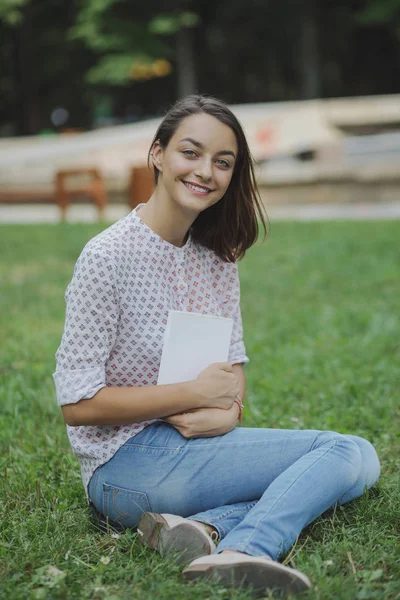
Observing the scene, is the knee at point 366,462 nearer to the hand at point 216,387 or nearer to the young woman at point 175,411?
the young woman at point 175,411

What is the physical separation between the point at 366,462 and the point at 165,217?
1008 mm

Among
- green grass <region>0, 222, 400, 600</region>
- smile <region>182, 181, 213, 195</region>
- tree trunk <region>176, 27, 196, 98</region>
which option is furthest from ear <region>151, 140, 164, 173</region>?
tree trunk <region>176, 27, 196, 98</region>

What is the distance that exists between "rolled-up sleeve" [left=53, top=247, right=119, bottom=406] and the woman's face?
35 cm

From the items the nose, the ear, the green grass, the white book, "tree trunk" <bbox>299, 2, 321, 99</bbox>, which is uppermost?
"tree trunk" <bbox>299, 2, 321, 99</bbox>

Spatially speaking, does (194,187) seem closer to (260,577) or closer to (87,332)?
(87,332)

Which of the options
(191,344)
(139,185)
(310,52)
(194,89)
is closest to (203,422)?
(191,344)

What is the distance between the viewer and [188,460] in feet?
7.82

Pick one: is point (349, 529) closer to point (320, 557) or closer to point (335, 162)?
point (320, 557)

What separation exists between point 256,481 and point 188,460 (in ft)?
0.71

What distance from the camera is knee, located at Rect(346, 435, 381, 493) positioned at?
102 inches

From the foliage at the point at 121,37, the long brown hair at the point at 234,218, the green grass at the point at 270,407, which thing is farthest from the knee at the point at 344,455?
the foliage at the point at 121,37

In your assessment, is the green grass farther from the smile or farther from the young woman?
the smile

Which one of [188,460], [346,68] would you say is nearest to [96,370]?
[188,460]

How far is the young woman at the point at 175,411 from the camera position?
2.29 m
